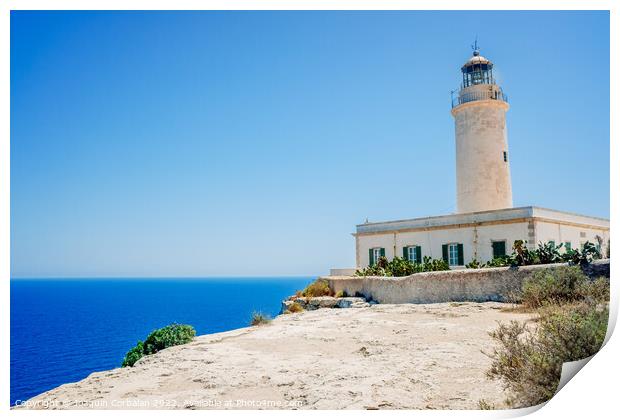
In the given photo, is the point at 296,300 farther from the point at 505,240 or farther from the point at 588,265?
the point at 588,265

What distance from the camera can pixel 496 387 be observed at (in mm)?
5121

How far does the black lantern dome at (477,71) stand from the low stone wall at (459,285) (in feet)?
32.7

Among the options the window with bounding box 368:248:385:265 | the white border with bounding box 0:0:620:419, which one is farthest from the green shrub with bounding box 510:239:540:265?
the window with bounding box 368:248:385:265

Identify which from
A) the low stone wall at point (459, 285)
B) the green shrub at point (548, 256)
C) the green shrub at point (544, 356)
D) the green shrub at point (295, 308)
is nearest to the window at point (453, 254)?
the low stone wall at point (459, 285)

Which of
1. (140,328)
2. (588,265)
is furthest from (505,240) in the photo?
(140,328)

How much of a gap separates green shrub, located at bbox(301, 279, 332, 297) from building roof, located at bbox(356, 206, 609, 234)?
3.76 m

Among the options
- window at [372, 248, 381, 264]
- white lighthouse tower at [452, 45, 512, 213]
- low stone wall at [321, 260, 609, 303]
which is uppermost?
white lighthouse tower at [452, 45, 512, 213]

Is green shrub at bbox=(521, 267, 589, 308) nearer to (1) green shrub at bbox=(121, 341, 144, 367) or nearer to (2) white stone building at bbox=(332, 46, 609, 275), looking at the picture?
(2) white stone building at bbox=(332, 46, 609, 275)

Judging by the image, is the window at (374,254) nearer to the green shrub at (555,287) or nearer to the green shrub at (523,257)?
the green shrub at (523,257)

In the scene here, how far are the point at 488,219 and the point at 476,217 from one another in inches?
17.9

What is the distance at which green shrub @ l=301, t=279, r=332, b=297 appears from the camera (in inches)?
684

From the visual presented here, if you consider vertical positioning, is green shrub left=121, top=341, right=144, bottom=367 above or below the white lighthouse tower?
below

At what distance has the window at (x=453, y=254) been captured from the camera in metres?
17.6
